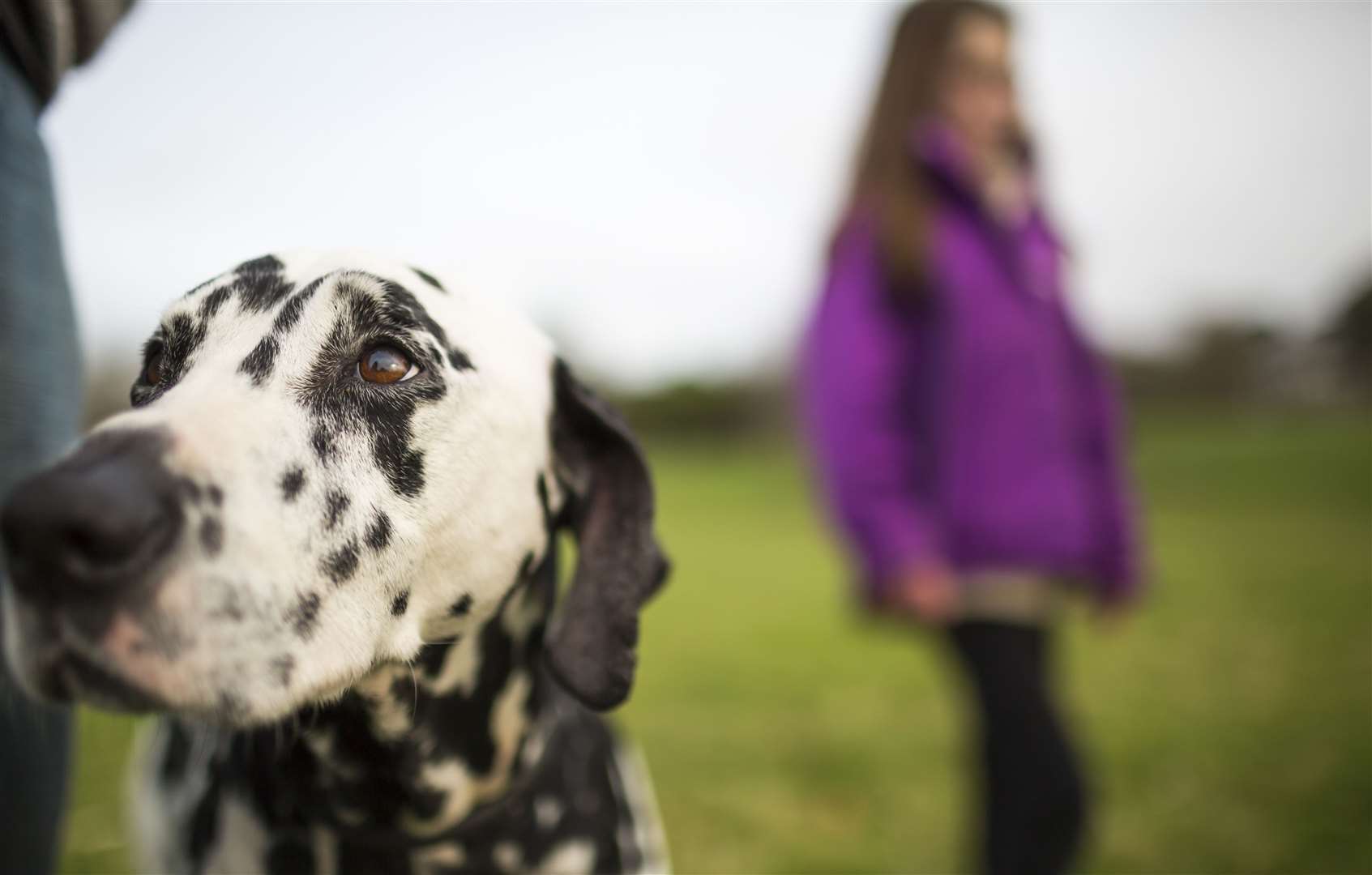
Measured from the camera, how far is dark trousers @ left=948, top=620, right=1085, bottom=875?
9.33 feet

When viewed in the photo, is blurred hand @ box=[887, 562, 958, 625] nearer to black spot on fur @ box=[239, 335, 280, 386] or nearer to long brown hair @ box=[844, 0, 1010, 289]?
long brown hair @ box=[844, 0, 1010, 289]

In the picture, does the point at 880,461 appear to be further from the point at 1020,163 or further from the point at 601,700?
the point at 601,700

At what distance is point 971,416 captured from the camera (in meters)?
3.06

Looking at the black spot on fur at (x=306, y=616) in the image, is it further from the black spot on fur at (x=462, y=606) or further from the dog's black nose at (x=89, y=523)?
the black spot on fur at (x=462, y=606)

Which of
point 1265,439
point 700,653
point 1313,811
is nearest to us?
point 1313,811

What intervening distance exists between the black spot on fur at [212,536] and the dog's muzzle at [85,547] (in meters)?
0.04

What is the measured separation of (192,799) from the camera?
6.90 ft

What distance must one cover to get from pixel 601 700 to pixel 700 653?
6434 millimetres

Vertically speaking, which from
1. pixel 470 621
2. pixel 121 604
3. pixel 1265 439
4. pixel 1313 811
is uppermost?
pixel 121 604

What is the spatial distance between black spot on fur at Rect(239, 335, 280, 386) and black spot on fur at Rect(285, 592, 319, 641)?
1.24 feet

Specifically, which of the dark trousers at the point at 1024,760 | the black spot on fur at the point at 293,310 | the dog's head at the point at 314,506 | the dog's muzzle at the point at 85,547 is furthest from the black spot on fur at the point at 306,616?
the dark trousers at the point at 1024,760

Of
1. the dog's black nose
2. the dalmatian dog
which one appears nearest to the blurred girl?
the dalmatian dog

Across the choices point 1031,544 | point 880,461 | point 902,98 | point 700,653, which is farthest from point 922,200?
point 700,653

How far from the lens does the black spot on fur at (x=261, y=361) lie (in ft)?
5.17
